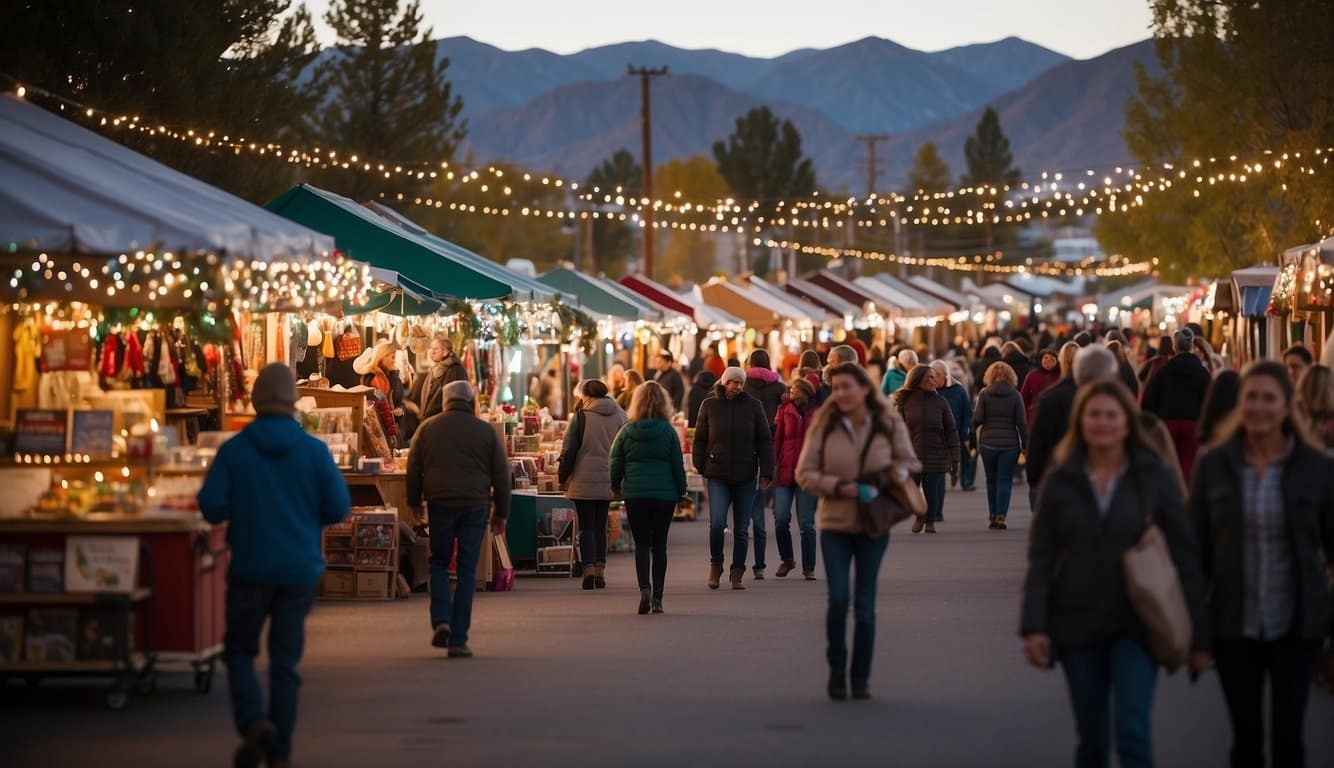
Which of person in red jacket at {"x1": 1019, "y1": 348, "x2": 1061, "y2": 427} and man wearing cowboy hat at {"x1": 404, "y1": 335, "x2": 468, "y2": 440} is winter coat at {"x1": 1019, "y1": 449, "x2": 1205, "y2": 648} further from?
person in red jacket at {"x1": 1019, "y1": 348, "x2": 1061, "y2": 427}

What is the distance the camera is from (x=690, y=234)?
423 ft

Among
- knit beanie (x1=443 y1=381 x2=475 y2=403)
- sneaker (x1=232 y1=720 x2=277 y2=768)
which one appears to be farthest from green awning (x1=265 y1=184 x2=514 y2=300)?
sneaker (x1=232 y1=720 x2=277 y2=768)

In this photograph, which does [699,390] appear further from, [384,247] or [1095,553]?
[1095,553]

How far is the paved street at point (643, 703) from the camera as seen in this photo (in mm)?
9195

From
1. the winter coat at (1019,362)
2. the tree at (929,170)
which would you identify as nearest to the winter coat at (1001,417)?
the winter coat at (1019,362)

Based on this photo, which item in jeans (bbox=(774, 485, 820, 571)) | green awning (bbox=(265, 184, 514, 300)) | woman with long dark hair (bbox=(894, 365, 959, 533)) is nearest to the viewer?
jeans (bbox=(774, 485, 820, 571))

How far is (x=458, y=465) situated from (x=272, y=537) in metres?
3.77

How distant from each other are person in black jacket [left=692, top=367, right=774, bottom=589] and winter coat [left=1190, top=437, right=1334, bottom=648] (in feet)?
30.0

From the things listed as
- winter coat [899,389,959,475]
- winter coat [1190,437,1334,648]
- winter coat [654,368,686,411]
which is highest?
winter coat [654,368,686,411]

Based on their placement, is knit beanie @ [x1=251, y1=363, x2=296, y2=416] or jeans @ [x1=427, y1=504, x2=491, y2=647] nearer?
knit beanie @ [x1=251, y1=363, x2=296, y2=416]

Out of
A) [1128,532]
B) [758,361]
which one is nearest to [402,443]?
[758,361]

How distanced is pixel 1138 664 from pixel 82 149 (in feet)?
27.7

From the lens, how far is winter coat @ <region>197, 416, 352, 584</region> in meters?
8.98

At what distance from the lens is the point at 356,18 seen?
5881cm
